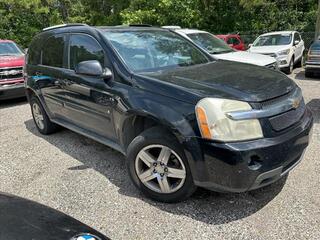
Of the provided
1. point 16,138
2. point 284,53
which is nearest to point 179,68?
point 16,138

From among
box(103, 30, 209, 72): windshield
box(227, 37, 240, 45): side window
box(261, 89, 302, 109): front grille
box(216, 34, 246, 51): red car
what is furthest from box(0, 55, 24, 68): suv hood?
box(227, 37, 240, 45): side window

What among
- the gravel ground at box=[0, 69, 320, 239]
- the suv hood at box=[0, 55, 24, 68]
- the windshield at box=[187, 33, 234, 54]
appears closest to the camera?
the gravel ground at box=[0, 69, 320, 239]

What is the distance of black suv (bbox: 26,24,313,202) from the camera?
2961mm

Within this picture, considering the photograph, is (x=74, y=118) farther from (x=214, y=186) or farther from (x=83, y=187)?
(x=214, y=186)

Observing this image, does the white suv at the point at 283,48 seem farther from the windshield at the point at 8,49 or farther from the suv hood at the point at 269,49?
the windshield at the point at 8,49

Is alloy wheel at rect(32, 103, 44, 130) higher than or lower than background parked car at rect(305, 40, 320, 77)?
higher

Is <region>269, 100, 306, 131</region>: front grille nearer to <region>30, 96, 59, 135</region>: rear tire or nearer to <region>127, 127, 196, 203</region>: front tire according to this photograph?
<region>127, 127, 196, 203</region>: front tire

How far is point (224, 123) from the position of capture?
9.67ft

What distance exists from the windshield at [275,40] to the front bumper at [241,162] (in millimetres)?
10425

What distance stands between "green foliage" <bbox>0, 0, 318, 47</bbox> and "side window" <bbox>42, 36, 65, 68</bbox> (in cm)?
1239

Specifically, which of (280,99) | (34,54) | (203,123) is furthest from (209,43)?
(203,123)

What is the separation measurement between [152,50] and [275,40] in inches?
390

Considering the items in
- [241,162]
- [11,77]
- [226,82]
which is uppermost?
[226,82]

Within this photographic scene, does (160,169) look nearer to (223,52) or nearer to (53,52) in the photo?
(53,52)
